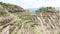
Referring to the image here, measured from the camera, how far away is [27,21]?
25.0ft

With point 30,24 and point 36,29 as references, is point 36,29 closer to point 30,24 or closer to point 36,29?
point 36,29

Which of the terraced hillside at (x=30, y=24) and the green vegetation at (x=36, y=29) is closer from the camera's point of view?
the terraced hillside at (x=30, y=24)

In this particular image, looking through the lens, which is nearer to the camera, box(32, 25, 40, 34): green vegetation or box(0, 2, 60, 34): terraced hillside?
box(0, 2, 60, 34): terraced hillside

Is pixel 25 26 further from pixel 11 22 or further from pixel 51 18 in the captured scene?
pixel 51 18

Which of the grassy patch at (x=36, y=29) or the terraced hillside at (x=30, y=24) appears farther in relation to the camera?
the grassy patch at (x=36, y=29)

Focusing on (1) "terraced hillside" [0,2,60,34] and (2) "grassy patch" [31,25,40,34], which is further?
(2) "grassy patch" [31,25,40,34]

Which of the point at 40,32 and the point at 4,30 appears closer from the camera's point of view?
the point at 4,30

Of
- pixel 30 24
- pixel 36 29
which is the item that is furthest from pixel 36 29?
pixel 30 24

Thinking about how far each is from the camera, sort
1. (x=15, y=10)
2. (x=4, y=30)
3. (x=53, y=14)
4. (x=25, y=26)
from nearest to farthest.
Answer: (x=4, y=30) < (x=25, y=26) < (x=53, y=14) < (x=15, y=10)

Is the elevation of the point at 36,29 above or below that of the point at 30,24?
below

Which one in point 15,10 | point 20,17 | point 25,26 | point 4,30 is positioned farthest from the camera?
point 15,10

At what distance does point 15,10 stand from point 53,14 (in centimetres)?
182

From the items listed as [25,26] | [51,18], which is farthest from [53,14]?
[25,26]

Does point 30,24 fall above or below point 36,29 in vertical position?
above
